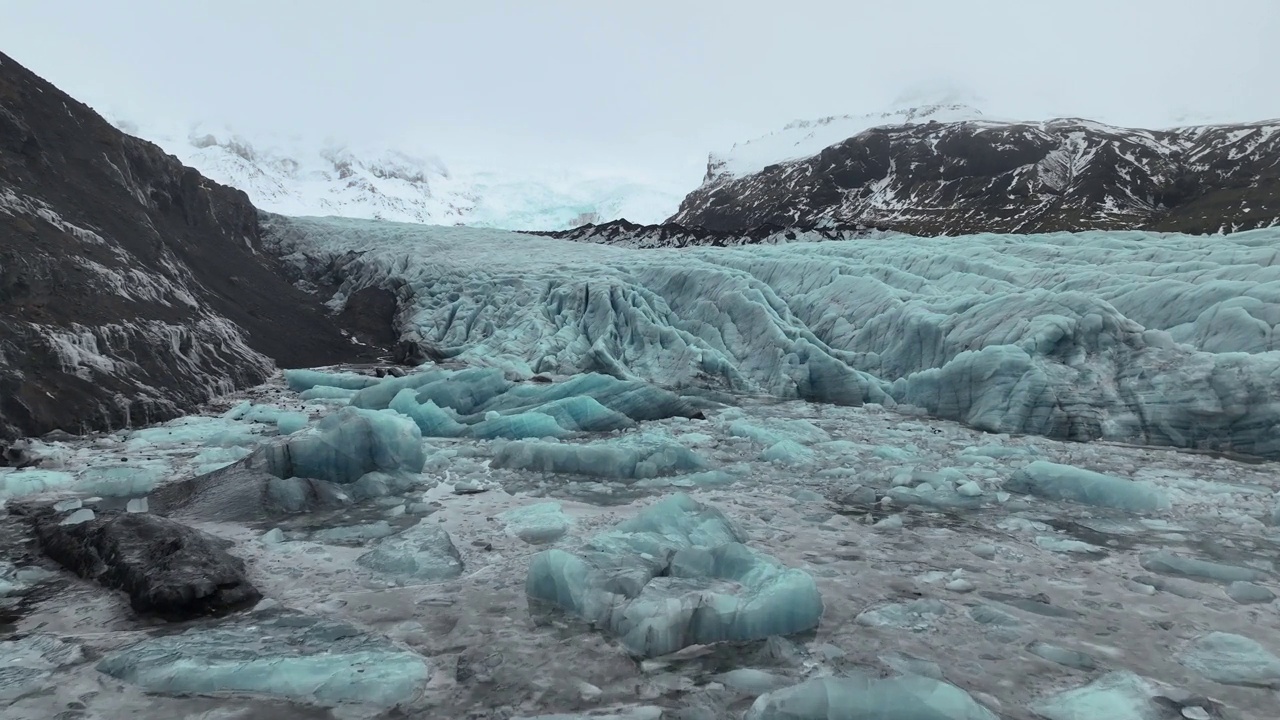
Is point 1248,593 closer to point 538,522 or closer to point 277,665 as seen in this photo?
point 538,522

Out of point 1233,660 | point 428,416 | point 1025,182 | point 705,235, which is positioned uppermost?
point 1025,182

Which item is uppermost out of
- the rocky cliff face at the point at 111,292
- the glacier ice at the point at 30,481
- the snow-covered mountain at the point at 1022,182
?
the snow-covered mountain at the point at 1022,182

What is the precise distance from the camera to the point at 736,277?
18.4 metres

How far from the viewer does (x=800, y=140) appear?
175m

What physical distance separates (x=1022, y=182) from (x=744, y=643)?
99.0 metres

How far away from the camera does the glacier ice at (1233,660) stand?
3613mm

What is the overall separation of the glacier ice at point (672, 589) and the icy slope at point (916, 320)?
7.43m

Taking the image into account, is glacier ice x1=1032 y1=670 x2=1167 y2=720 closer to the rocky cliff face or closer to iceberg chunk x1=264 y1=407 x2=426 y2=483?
iceberg chunk x1=264 y1=407 x2=426 y2=483

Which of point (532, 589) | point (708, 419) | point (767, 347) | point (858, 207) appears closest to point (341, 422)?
point (532, 589)

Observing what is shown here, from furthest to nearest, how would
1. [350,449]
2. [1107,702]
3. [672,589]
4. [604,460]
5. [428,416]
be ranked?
[428,416]
[604,460]
[350,449]
[672,589]
[1107,702]

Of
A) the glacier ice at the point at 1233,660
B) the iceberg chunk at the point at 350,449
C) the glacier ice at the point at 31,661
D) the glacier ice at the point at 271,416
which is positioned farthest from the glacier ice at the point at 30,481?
the glacier ice at the point at 1233,660


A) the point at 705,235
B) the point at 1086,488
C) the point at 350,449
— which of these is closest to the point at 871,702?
the point at 1086,488

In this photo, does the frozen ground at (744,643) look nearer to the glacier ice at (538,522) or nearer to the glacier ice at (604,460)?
the glacier ice at (538,522)

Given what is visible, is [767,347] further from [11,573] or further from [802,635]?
[11,573]
